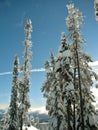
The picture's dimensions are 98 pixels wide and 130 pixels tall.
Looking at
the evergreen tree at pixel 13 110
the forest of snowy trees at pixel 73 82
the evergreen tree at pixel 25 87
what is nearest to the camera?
the forest of snowy trees at pixel 73 82

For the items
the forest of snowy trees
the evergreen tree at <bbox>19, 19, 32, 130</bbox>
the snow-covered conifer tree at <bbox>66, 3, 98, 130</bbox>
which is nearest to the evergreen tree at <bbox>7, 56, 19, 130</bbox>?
the evergreen tree at <bbox>19, 19, 32, 130</bbox>

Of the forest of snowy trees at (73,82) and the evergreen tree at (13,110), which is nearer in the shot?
the forest of snowy trees at (73,82)

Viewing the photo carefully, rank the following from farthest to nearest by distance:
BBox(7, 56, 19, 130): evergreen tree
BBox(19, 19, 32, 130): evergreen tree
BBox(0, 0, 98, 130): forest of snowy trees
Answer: BBox(7, 56, 19, 130): evergreen tree
BBox(19, 19, 32, 130): evergreen tree
BBox(0, 0, 98, 130): forest of snowy trees

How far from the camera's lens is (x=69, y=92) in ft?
99.3

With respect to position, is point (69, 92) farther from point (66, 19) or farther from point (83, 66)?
point (66, 19)

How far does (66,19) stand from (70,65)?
5976mm

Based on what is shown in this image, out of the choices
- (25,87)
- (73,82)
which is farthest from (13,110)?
(73,82)

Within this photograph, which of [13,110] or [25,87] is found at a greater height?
[25,87]

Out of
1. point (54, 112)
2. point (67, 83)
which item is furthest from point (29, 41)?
point (67, 83)

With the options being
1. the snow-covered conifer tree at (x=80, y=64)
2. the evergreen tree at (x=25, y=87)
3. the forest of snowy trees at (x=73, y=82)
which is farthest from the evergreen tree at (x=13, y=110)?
the snow-covered conifer tree at (x=80, y=64)

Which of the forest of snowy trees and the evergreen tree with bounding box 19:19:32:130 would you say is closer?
the forest of snowy trees

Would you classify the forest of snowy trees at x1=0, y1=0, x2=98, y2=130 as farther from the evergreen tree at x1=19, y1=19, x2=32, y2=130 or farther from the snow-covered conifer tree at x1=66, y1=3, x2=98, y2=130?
the evergreen tree at x1=19, y1=19, x2=32, y2=130

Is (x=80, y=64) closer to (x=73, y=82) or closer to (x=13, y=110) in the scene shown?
(x=73, y=82)

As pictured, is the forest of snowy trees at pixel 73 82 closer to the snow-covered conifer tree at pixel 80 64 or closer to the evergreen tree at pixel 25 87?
the snow-covered conifer tree at pixel 80 64
